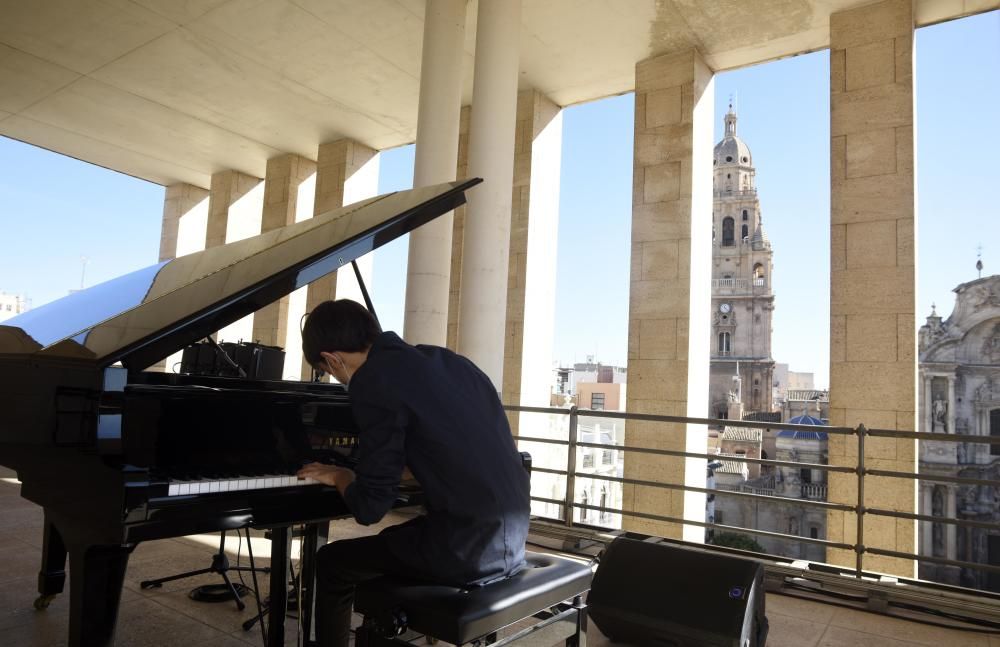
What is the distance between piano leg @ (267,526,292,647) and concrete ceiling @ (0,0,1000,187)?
20.0ft

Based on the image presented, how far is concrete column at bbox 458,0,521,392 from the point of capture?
18.8 ft

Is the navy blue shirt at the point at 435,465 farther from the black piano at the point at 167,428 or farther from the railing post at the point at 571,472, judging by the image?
the railing post at the point at 571,472

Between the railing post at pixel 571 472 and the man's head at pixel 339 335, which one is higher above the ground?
the man's head at pixel 339 335

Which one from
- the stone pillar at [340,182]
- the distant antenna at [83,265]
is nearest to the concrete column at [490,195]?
the stone pillar at [340,182]

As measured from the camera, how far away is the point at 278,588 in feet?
7.05

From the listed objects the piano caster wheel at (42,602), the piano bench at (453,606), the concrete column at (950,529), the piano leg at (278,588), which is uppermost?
the piano bench at (453,606)

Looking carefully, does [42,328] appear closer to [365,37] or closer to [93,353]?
[93,353]

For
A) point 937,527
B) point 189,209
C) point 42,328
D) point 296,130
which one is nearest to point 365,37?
point 296,130

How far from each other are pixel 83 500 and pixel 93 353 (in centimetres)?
39

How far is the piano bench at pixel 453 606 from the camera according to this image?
1517 mm

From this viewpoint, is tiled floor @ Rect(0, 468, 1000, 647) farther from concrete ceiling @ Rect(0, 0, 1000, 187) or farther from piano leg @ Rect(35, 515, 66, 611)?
concrete ceiling @ Rect(0, 0, 1000, 187)

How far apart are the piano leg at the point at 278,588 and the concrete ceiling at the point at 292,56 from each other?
6106mm

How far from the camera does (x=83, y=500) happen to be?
1649mm

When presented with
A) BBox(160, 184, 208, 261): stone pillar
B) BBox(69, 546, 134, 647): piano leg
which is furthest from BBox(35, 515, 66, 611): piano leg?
BBox(160, 184, 208, 261): stone pillar
